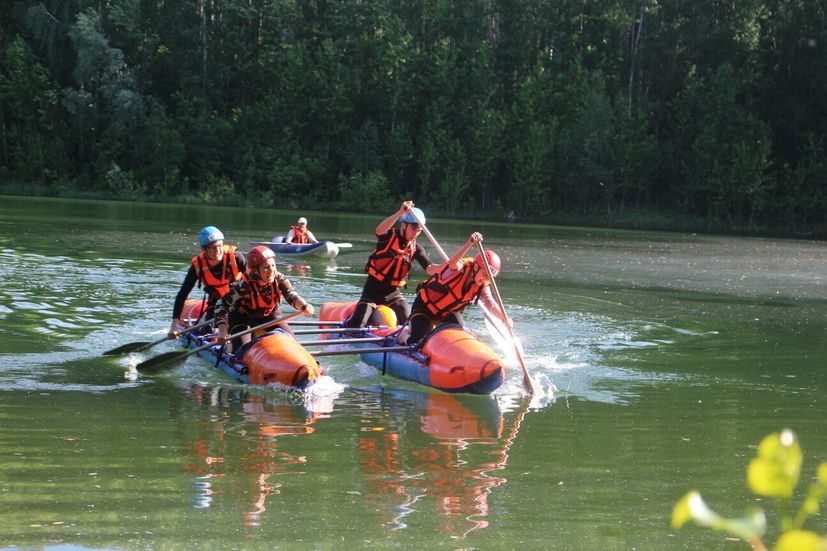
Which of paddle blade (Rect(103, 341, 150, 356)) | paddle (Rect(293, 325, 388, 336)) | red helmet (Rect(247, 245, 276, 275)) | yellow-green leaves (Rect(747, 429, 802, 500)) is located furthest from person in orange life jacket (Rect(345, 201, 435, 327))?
yellow-green leaves (Rect(747, 429, 802, 500))

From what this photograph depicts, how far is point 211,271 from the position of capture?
10625 mm

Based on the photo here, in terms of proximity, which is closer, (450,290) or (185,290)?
(450,290)

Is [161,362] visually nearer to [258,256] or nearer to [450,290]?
[258,256]

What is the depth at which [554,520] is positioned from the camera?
570 centimetres

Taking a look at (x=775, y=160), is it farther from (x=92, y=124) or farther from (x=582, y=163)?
(x=92, y=124)

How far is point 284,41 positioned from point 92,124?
10631mm

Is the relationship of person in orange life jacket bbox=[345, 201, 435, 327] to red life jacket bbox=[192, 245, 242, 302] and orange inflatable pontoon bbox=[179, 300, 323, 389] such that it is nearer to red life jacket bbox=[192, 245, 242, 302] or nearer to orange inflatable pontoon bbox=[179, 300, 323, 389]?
red life jacket bbox=[192, 245, 242, 302]

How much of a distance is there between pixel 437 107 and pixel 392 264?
138 ft

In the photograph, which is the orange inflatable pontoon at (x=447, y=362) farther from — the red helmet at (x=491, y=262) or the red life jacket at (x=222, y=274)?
the red life jacket at (x=222, y=274)

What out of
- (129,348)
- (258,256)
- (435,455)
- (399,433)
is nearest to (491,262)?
(258,256)

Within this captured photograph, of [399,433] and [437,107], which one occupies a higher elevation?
[437,107]

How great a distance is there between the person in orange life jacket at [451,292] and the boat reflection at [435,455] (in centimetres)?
90

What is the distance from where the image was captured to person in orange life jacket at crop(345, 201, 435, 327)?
10.8m

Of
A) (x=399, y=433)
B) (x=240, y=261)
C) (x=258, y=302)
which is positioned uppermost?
(x=240, y=261)
